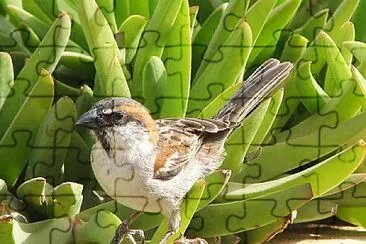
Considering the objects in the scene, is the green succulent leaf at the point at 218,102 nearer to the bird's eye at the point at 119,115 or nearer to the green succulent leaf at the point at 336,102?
the green succulent leaf at the point at 336,102

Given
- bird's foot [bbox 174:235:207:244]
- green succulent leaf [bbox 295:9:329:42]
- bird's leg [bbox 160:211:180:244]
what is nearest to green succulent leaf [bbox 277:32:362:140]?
green succulent leaf [bbox 295:9:329:42]

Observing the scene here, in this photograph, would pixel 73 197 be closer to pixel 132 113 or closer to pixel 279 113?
pixel 132 113

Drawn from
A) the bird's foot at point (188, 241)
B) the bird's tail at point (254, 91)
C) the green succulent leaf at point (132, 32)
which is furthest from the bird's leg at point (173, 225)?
the green succulent leaf at point (132, 32)

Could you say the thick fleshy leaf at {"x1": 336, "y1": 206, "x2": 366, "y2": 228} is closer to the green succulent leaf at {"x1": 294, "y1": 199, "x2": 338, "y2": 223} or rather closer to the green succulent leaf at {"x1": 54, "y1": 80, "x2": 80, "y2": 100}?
the green succulent leaf at {"x1": 294, "y1": 199, "x2": 338, "y2": 223}

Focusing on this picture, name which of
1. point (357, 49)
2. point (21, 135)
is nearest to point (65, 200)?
point (21, 135)

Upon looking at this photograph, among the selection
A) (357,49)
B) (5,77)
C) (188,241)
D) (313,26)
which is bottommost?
(188,241)

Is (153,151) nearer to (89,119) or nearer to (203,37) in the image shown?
(89,119)
